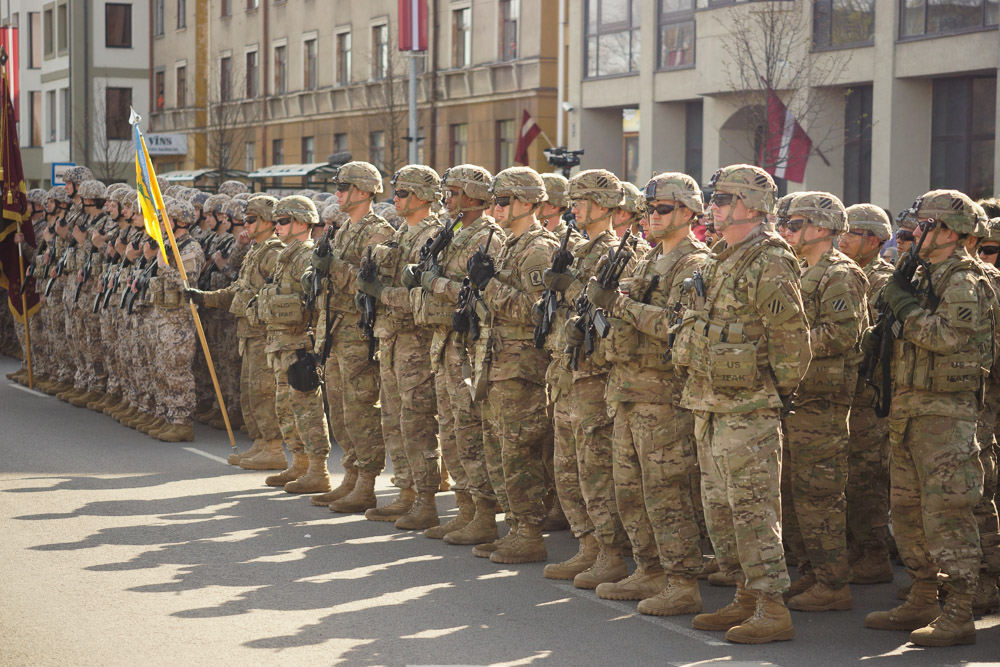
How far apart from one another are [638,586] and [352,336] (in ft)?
12.5

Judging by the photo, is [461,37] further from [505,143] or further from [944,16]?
[944,16]

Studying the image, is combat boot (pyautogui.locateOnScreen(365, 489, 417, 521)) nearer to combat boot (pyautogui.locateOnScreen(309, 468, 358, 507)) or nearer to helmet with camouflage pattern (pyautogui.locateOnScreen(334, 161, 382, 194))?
combat boot (pyautogui.locateOnScreen(309, 468, 358, 507))

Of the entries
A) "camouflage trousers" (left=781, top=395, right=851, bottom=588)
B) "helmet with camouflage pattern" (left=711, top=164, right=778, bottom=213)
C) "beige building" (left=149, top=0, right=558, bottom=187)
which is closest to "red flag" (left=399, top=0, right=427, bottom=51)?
"beige building" (left=149, top=0, right=558, bottom=187)

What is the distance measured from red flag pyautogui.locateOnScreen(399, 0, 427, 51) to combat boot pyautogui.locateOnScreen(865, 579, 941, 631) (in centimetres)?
2514

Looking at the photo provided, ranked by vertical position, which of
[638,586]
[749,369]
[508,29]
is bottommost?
[638,586]

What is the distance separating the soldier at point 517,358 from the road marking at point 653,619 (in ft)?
2.33

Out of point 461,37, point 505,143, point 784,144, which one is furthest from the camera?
point 461,37

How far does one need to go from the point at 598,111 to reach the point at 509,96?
370 cm

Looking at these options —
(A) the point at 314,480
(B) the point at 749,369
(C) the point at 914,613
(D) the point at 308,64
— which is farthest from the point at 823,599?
(D) the point at 308,64

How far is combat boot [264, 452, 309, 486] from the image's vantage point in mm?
11891

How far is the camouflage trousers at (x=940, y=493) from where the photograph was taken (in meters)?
7.19

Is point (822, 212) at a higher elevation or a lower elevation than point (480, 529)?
higher

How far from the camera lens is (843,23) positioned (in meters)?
26.1

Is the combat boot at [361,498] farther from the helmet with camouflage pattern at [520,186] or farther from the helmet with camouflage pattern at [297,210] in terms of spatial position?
the helmet with camouflage pattern at [520,186]
